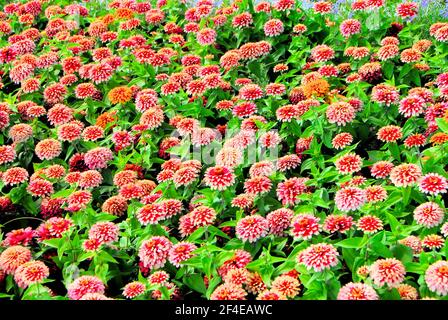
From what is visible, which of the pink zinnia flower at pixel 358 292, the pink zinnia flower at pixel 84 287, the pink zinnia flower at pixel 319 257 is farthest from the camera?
the pink zinnia flower at pixel 84 287

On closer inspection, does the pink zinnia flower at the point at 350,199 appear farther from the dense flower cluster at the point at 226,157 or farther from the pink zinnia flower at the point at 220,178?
the pink zinnia flower at the point at 220,178

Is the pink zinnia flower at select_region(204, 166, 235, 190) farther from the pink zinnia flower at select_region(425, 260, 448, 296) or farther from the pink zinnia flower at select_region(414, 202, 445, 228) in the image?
the pink zinnia flower at select_region(425, 260, 448, 296)

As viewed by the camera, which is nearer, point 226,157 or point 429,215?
point 429,215

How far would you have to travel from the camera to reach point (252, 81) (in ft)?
16.1

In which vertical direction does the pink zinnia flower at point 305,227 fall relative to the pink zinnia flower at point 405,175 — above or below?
below

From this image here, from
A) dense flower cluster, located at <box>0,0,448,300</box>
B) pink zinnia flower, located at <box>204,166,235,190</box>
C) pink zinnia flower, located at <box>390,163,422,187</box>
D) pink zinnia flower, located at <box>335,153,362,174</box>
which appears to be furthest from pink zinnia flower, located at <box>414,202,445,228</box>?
pink zinnia flower, located at <box>204,166,235,190</box>

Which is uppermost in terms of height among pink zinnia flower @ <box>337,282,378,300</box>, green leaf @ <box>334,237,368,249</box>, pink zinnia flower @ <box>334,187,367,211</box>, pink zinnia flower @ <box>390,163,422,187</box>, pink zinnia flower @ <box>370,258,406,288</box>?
pink zinnia flower @ <box>390,163,422,187</box>

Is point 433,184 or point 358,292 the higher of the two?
point 433,184

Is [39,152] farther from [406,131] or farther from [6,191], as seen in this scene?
[406,131]

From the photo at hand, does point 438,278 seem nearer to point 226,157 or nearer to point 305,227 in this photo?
point 305,227

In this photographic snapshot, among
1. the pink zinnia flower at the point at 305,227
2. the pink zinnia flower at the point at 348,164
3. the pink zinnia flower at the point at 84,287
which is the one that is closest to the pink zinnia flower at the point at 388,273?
the pink zinnia flower at the point at 305,227

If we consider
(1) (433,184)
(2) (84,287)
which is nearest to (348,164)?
(1) (433,184)

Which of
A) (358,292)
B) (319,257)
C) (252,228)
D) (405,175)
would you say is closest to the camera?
(358,292)

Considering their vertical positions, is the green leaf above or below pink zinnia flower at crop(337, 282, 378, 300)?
above
